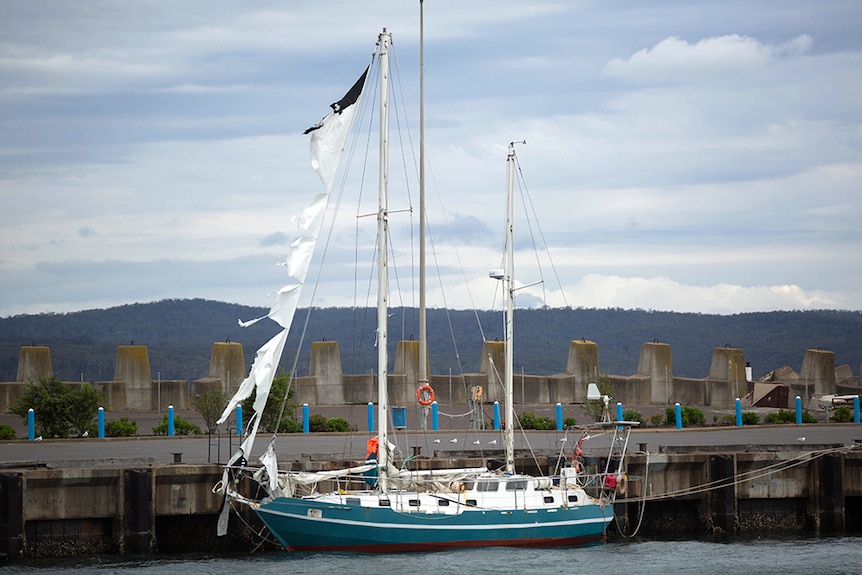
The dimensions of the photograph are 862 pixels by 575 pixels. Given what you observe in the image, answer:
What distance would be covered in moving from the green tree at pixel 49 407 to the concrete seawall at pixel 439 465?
503 inches

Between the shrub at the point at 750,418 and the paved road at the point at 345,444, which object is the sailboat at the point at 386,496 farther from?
the shrub at the point at 750,418

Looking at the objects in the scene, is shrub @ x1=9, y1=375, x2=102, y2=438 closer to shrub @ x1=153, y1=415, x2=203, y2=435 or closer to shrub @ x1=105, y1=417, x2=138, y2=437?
shrub @ x1=105, y1=417, x2=138, y2=437

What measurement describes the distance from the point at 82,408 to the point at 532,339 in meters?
118

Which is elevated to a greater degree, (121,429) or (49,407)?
(49,407)

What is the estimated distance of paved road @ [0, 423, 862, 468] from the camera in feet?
143

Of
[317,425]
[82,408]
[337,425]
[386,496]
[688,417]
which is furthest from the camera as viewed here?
[688,417]

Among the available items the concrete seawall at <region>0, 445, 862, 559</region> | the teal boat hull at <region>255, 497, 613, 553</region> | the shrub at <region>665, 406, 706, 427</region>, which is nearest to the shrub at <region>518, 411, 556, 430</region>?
the shrub at <region>665, 406, 706, 427</region>

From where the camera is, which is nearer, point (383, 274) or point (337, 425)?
point (383, 274)

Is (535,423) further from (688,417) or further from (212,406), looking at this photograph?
(212,406)

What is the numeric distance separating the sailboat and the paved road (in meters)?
2.83

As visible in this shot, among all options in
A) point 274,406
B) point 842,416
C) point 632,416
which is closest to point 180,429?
point 274,406

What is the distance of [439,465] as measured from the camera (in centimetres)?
4284

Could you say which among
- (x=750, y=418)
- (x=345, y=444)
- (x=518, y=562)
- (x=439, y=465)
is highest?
(x=750, y=418)

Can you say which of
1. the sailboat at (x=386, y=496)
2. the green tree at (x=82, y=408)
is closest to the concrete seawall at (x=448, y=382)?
the green tree at (x=82, y=408)
